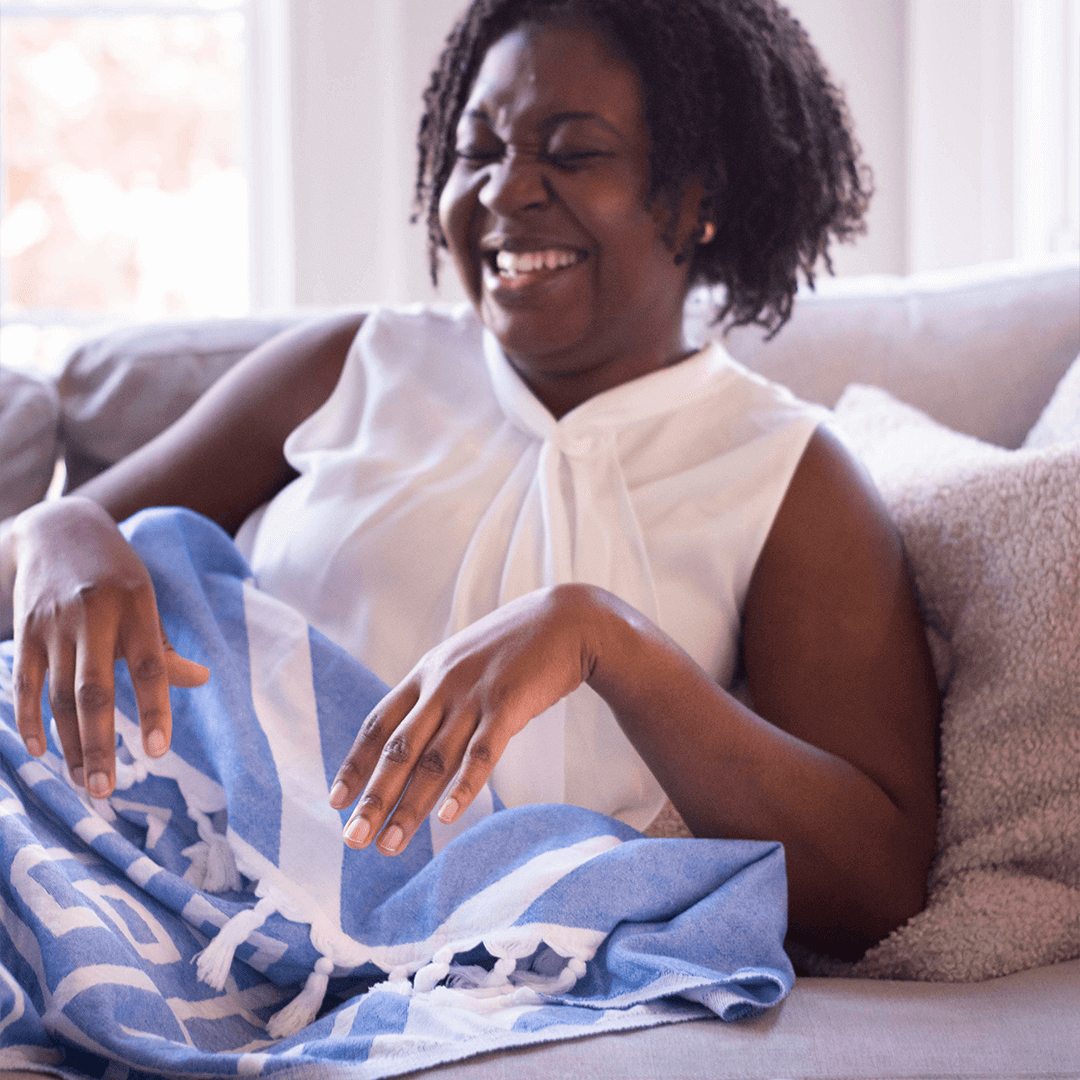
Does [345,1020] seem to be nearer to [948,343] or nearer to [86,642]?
[86,642]

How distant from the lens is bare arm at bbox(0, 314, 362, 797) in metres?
0.81

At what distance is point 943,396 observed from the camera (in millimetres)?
1303

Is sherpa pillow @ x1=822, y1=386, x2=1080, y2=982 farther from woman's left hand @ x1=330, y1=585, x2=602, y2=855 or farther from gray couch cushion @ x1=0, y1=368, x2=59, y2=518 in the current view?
gray couch cushion @ x1=0, y1=368, x2=59, y2=518

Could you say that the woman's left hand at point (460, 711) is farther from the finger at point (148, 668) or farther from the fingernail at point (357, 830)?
the finger at point (148, 668)

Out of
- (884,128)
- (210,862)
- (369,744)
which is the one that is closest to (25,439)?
(210,862)

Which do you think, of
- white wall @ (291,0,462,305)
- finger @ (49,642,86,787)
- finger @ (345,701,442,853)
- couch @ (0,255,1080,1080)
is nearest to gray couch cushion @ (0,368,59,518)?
couch @ (0,255,1080,1080)

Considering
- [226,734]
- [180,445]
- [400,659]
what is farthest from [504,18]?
[226,734]

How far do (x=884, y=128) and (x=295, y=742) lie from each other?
180 cm

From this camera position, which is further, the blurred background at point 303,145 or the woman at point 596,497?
the blurred background at point 303,145

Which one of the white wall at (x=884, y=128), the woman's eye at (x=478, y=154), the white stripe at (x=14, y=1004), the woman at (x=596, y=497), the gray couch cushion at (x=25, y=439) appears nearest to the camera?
the white stripe at (x=14, y=1004)

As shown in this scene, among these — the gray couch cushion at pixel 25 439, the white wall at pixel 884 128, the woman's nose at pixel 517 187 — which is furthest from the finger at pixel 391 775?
the white wall at pixel 884 128

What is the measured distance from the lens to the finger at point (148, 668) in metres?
0.77

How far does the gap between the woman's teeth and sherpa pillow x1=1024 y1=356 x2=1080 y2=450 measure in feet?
1.55

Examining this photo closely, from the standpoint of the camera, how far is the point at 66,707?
818 mm
